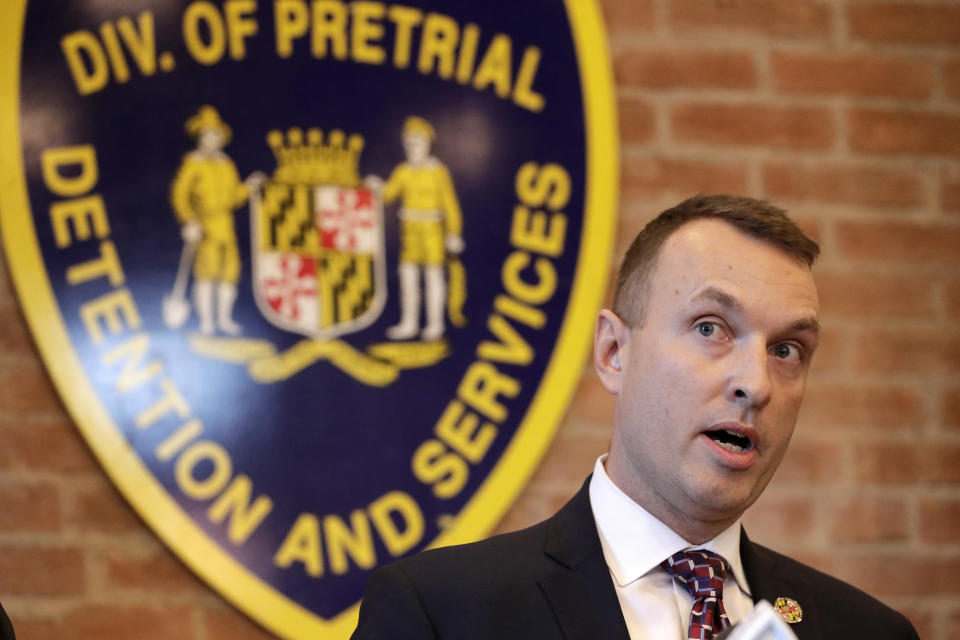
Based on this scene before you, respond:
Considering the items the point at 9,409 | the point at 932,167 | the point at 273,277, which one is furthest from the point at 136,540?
the point at 932,167

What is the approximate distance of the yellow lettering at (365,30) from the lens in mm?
2205

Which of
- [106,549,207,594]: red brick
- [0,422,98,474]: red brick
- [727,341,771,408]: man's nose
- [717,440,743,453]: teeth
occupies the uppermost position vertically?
[727,341,771,408]: man's nose

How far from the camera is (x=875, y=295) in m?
2.42

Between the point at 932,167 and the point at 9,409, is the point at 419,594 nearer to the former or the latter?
the point at 9,409

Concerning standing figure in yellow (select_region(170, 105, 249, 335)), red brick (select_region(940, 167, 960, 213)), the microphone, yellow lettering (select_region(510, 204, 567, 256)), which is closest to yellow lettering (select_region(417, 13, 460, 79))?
yellow lettering (select_region(510, 204, 567, 256))

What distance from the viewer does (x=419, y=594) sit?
58.6 inches

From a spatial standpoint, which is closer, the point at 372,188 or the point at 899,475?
the point at 372,188

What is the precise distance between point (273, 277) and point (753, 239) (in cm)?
89

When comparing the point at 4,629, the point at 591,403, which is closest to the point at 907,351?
the point at 591,403

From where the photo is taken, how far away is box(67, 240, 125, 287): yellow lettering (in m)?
2.03

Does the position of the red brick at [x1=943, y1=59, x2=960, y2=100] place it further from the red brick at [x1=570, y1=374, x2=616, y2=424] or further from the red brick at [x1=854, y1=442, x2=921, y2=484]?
the red brick at [x1=570, y1=374, x2=616, y2=424]

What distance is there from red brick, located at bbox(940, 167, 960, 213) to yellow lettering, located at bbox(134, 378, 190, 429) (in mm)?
1534

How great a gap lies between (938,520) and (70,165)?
1.74 meters

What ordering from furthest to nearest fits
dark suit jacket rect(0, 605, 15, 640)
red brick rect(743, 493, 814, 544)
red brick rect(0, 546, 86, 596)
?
red brick rect(743, 493, 814, 544) → red brick rect(0, 546, 86, 596) → dark suit jacket rect(0, 605, 15, 640)
